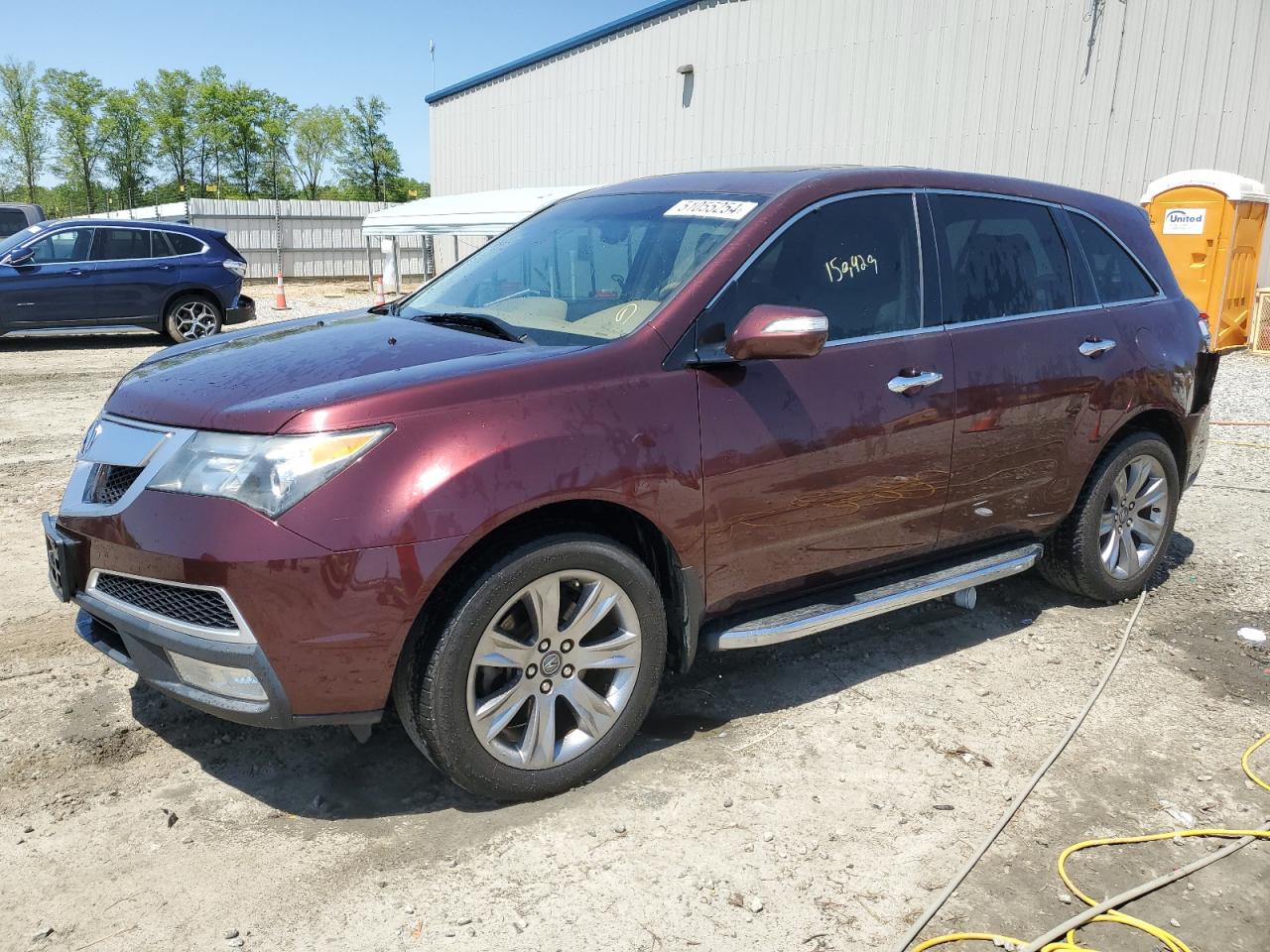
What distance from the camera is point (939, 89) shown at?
1639cm

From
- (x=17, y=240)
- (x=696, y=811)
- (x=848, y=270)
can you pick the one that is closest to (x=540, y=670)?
(x=696, y=811)

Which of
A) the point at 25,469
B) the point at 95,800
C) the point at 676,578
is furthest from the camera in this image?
the point at 25,469

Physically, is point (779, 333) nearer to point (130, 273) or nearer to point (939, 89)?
point (130, 273)

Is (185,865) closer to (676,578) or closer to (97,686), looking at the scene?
(97,686)

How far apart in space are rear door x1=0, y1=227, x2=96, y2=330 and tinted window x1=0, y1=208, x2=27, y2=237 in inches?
374

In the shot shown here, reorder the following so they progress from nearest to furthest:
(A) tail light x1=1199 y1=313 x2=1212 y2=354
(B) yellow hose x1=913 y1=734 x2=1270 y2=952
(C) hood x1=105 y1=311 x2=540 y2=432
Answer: (B) yellow hose x1=913 y1=734 x2=1270 y2=952 → (C) hood x1=105 y1=311 x2=540 y2=432 → (A) tail light x1=1199 y1=313 x2=1212 y2=354

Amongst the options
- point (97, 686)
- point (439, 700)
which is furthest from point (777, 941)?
point (97, 686)

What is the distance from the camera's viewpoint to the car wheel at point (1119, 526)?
15.5 ft

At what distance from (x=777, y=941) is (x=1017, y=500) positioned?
2.37 meters

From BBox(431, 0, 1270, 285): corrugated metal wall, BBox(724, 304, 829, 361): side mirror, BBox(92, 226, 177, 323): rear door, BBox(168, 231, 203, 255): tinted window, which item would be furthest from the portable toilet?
BBox(92, 226, 177, 323): rear door

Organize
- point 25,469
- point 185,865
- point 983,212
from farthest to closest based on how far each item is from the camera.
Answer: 1. point 25,469
2. point 983,212
3. point 185,865

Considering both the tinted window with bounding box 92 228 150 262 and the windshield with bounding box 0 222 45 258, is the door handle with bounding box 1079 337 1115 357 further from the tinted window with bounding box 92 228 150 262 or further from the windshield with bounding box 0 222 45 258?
the windshield with bounding box 0 222 45 258

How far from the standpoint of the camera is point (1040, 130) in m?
15.3

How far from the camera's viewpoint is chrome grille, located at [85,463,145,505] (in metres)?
2.96
